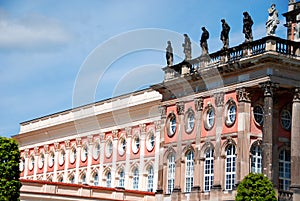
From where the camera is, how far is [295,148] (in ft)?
127

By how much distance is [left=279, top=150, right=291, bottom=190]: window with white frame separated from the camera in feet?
133

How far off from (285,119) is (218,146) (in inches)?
170

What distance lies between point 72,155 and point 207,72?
27884 millimetres

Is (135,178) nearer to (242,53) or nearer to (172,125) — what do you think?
(172,125)

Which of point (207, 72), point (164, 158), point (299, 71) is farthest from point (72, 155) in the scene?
point (299, 71)

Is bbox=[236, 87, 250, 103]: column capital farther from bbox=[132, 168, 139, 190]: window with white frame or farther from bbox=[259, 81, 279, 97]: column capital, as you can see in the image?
bbox=[132, 168, 139, 190]: window with white frame

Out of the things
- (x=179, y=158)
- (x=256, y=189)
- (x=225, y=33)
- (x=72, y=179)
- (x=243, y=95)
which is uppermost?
(x=225, y=33)

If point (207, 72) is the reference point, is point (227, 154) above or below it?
below

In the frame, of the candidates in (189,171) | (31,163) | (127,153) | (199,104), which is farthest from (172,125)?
(31,163)

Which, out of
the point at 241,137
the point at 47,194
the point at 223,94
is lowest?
the point at 47,194

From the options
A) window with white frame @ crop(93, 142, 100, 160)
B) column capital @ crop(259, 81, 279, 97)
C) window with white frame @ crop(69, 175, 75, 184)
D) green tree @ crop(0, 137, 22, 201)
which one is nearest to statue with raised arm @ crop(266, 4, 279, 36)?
column capital @ crop(259, 81, 279, 97)

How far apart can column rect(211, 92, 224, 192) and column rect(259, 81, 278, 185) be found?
3272 millimetres

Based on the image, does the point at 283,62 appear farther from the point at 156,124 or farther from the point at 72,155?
the point at 72,155

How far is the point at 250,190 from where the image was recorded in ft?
110
